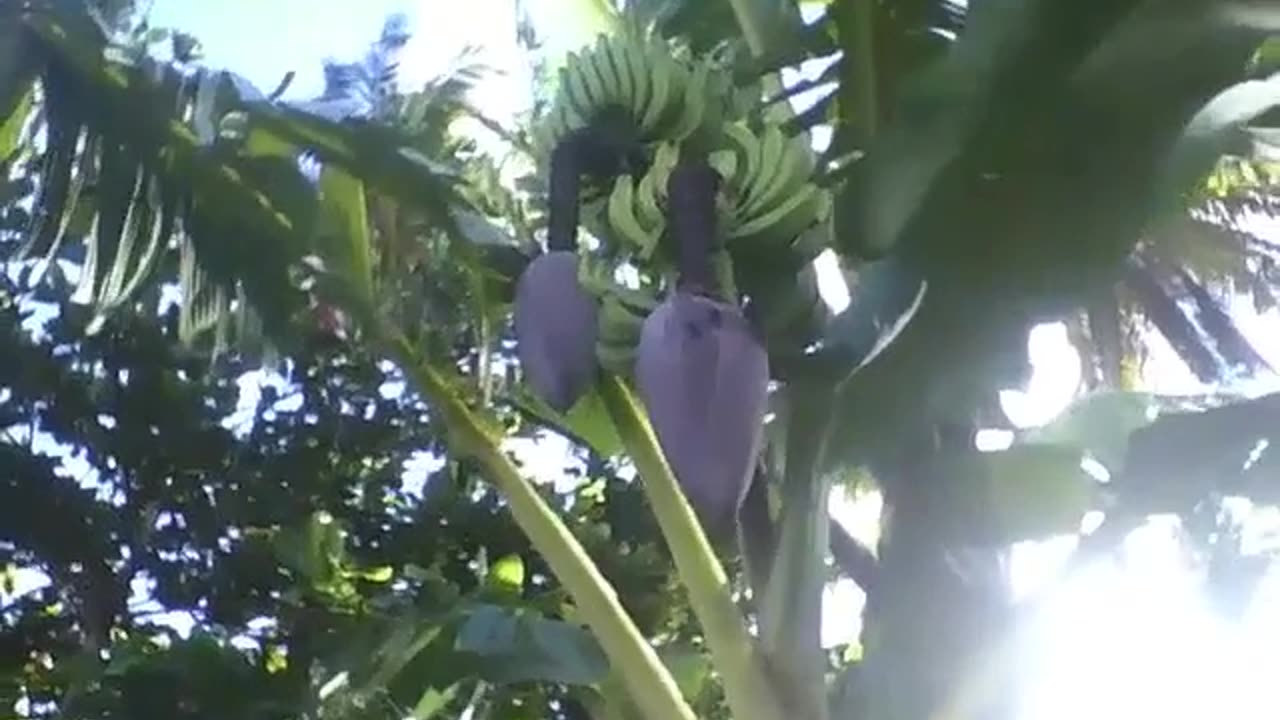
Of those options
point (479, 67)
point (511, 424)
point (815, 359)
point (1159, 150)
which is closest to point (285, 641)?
point (511, 424)

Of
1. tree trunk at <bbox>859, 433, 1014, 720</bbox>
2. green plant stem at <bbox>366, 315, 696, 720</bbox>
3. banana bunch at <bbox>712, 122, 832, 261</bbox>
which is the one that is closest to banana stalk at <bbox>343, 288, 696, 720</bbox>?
green plant stem at <bbox>366, 315, 696, 720</bbox>

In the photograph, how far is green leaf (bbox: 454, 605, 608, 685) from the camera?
1.09 m

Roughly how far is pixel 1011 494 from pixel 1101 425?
0.36 ft

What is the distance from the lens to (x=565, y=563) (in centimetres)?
105

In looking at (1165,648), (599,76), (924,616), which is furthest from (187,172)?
(1165,648)

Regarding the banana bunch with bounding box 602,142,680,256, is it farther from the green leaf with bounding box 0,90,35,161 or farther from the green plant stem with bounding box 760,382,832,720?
the green leaf with bounding box 0,90,35,161

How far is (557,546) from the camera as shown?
106cm

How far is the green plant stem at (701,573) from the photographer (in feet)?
3.24

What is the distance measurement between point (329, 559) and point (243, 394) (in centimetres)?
66

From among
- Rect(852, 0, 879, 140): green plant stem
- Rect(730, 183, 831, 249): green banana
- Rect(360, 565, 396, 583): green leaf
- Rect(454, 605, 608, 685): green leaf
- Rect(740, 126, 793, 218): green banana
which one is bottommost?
Rect(454, 605, 608, 685): green leaf

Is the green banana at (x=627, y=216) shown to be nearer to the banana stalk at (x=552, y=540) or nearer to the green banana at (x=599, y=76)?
the green banana at (x=599, y=76)

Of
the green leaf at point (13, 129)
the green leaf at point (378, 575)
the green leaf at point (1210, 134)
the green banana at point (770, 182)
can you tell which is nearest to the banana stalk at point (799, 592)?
the green banana at point (770, 182)

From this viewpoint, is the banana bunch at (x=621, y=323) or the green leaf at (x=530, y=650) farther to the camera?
the green leaf at (x=530, y=650)

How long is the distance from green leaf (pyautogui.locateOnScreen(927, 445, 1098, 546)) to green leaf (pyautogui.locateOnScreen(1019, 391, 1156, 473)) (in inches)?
0.6
